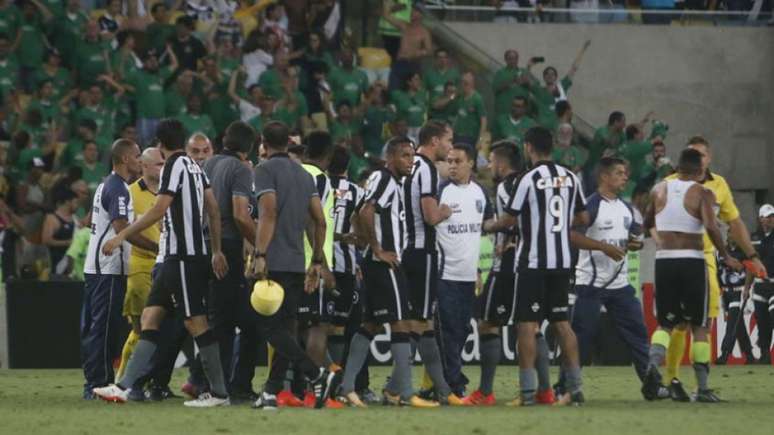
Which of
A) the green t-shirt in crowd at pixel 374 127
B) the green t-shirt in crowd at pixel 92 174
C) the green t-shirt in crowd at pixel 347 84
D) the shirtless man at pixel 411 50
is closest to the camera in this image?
the green t-shirt in crowd at pixel 92 174

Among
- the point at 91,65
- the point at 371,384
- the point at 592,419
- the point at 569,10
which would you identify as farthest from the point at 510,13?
the point at 592,419

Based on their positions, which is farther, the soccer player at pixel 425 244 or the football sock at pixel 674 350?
the football sock at pixel 674 350

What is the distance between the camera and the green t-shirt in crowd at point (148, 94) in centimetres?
2625

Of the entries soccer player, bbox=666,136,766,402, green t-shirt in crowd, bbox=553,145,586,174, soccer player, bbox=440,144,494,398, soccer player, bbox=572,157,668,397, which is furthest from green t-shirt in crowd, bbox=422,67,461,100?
soccer player, bbox=440,144,494,398

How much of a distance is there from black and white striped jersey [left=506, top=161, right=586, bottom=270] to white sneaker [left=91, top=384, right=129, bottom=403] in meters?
3.42

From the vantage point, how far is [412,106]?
92.3 feet

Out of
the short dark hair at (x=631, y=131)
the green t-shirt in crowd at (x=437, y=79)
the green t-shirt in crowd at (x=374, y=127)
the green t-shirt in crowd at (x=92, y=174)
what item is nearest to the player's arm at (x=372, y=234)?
the green t-shirt in crowd at (x=92, y=174)

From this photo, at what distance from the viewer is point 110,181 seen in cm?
1614

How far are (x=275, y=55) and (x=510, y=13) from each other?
5.06 m

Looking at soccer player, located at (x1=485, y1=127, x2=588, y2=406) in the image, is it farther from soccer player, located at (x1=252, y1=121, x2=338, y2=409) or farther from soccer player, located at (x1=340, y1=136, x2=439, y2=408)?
soccer player, located at (x1=252, y1=121, x2=338, y2=409)

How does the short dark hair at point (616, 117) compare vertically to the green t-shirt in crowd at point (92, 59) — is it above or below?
below

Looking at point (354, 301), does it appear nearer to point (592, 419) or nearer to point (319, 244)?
point (319, 244)

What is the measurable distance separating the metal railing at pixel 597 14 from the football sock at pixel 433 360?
52.2ft

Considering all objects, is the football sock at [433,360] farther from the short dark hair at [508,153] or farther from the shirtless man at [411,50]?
the shirtless man at [411,50]
